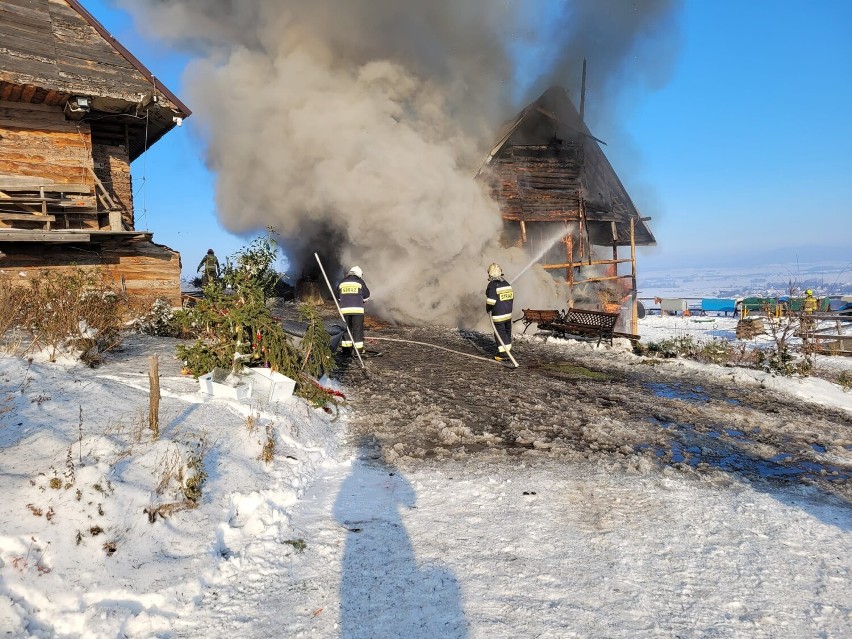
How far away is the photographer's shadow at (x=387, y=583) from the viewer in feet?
8.86

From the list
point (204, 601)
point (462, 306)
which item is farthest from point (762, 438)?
point (462, 306)

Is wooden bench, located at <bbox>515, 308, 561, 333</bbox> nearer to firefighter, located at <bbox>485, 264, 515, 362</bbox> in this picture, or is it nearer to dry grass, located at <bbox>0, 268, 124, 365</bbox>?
firefighter, located at <bbox>485, 264, 515, 362</bbox>

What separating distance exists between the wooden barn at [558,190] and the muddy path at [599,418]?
8.51 m

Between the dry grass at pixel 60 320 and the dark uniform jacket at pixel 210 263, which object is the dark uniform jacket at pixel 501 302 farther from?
the dark uniform jacket at pixel 210 263

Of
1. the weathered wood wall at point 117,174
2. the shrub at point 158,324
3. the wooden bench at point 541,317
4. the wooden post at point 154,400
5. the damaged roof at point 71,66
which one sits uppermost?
the damaged roof at point 71,66

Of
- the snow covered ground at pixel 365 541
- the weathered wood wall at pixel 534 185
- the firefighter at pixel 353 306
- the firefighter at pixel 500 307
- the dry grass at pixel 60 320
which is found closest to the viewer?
the snow covered ground at pixel 365 541

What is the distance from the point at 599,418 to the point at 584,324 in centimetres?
654

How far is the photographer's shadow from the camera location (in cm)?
270

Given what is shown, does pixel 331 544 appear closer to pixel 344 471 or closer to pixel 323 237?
pixel 344 471

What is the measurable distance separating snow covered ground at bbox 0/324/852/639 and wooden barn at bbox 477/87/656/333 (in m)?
13.5

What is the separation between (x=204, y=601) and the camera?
2.83 metres

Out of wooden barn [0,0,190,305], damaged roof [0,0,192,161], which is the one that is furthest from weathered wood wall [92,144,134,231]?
damaged roof [0,0,192,161]

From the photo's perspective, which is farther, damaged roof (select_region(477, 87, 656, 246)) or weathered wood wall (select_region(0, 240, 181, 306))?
damaged roof (select_region(477, 87, 656, 246))

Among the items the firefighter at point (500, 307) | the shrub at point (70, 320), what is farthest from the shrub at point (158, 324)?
the firefighter at point (500, 307)
